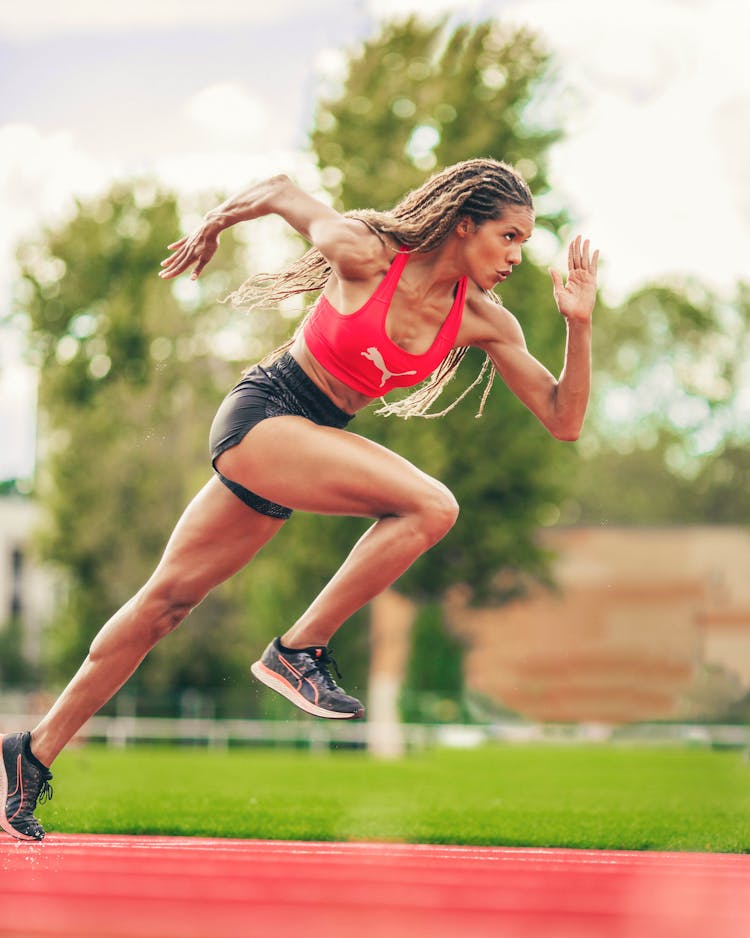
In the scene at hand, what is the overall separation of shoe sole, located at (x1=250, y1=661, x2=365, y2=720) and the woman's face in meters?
1.37

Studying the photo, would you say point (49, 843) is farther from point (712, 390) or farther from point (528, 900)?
point (712, 390)

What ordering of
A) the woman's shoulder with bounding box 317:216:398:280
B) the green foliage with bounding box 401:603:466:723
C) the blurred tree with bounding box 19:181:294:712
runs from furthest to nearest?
1. the blurred tree with bounding box 19:181:294:712
2. the green foliage with bounding box 401:603:466:723
3. the woman's shoulder with bounding box 317:216:398:280

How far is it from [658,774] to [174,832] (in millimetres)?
9844

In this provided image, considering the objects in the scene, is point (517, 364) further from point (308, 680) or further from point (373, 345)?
point (308, 680)

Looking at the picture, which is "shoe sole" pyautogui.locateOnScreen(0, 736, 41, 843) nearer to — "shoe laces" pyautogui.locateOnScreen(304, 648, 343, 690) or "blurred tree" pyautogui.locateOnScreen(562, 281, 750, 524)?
"shoe laces" pyautogui.locateOnScreen(304, 648, 343, 690)

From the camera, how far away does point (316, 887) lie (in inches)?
140

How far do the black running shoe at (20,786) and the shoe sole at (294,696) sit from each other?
0.83m

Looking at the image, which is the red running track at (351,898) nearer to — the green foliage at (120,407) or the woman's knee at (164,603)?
the woman's knee at (164,603)

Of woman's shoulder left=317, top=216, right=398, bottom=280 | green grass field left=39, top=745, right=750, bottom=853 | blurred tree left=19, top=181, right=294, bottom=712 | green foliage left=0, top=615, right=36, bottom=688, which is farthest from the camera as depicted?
green foliage left=0, top=615, right=36, bottom=688

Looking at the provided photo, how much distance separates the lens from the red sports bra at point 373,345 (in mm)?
4219

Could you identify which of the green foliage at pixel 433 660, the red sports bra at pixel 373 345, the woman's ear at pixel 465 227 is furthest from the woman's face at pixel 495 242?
the green foliage at pixel 433 660

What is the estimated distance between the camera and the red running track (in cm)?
325

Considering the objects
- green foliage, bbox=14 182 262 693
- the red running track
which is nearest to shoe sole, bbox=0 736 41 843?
the red running track

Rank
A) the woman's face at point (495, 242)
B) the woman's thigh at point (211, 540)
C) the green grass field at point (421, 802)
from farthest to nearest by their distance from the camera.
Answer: the green grass field at point (421, 802) < the woman's thigh at point (211, 540) < the woman's face at point (495, 242)
